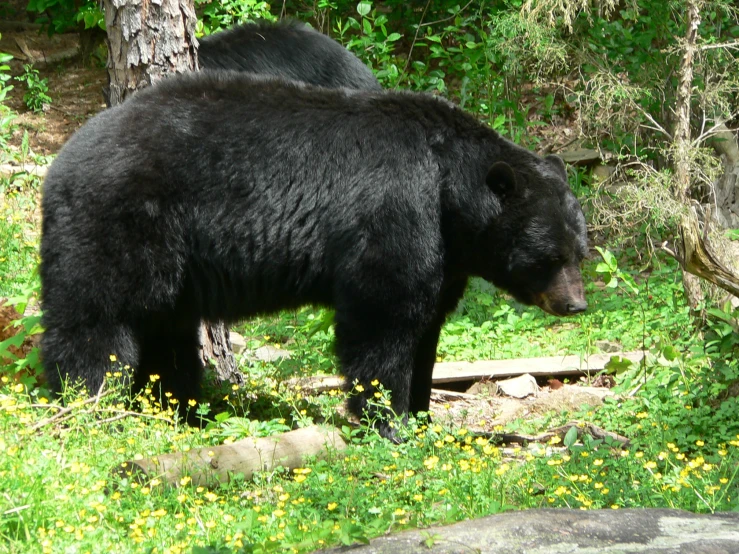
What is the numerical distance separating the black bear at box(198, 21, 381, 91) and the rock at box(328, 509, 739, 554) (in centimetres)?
602

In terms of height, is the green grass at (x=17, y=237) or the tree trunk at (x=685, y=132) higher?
the tree trunk at (x=685, y=132)

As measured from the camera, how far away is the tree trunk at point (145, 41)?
6.38m

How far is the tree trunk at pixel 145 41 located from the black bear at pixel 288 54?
1.84 m

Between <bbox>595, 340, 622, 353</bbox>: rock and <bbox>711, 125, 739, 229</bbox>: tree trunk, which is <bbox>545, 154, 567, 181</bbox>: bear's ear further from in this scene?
<bbox>711, 125, 739, 229</bbox>: tree trunk

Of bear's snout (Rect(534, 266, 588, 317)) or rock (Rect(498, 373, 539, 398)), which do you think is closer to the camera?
bear's snout (Rect(534, 266, 588, 317))

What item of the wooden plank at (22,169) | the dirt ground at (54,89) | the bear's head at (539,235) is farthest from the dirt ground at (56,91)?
the bear's head at (539,235)

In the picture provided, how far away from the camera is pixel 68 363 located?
18.6 feet

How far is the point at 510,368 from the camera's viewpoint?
7.68 m

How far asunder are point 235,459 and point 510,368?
3395 millimetres

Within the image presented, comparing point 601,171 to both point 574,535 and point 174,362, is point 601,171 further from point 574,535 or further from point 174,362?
point 574,535

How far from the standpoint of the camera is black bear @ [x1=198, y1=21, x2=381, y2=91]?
8.54m

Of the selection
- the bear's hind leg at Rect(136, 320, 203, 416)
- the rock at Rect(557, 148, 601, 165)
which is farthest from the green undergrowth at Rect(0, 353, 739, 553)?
the rock at Rect(557, 148, 601, 165)

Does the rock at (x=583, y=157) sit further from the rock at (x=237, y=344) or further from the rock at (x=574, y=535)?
the rock at (x=574, y=535)

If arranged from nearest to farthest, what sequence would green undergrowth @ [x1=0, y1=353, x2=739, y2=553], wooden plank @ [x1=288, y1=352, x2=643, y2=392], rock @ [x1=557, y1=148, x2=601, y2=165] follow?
green undergrowth @ [x1=0, y1=353, x2=739, y2=553] < wooden plank @ [x1=288, y1=352, x2=643, y2=392] < rock @ [x1=557, y1=148, x2=601, y2=165]
